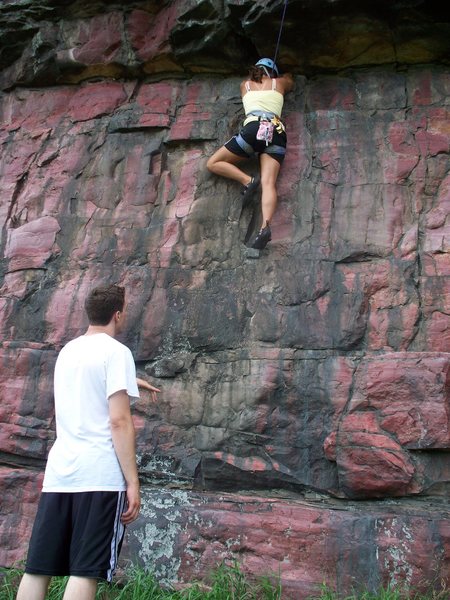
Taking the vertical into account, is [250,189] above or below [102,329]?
above

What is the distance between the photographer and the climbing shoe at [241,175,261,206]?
18.9ft

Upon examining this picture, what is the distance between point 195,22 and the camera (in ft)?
19.9

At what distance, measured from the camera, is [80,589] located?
10.0 feet

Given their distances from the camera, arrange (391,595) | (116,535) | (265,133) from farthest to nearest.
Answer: (265,133)
(391,595)
(116,535)

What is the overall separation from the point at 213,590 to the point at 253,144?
3.58 metres

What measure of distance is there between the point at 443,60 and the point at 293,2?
1461 mm

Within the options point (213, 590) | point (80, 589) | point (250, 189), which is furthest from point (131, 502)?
point (250, 189)

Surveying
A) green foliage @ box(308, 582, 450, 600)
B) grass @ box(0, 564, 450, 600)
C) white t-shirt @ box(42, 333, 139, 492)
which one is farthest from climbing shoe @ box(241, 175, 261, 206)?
green foliage @ box(308, 582, 450, 600)

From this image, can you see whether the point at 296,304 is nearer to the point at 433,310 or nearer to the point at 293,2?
the point at 433,310

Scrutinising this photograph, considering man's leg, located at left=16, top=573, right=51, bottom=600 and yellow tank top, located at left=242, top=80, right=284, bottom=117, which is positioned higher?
yellow tank top, located at left=242, top=80, right=284, bottom=117

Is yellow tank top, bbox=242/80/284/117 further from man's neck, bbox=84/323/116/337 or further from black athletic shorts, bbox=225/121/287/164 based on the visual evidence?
man's neck, bbox=84/323/116/337

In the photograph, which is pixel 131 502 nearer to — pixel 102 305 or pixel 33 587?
pixel 33 587

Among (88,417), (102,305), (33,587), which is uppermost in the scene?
(102,305)

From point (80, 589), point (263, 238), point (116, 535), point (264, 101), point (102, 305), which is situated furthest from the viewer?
point (264, 101)
